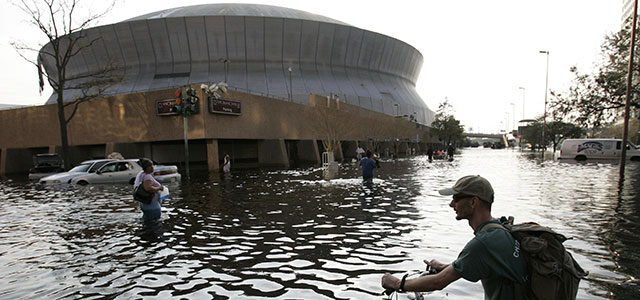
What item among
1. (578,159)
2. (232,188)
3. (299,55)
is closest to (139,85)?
(299,55)

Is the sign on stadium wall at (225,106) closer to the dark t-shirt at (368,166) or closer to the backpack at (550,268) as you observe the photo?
the dark t-shirt at (368,166)

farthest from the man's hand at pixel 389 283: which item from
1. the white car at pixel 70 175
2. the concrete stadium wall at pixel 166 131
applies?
the concrete stadium wall at pixel 166 131

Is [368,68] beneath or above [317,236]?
above

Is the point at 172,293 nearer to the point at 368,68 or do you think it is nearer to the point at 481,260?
the point at 481,260

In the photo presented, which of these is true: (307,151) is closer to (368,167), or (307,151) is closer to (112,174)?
(112,174)

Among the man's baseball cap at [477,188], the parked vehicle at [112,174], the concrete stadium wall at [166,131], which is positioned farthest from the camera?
the concrete stadium wall at [166,131]

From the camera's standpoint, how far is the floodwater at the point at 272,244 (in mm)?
4590

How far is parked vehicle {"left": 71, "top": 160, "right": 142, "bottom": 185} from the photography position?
17.5 metres

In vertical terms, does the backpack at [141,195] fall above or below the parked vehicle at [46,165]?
above

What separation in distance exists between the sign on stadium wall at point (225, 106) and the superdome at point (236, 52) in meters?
28.7

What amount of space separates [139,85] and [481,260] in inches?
2514

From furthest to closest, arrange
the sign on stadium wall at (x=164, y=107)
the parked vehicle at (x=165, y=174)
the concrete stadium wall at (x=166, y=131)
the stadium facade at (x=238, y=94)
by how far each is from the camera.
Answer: the stadium facade at (x=238, y=94), the concrete stadium wall at (x=166, y=131), the sign on stadium wall at (x=164, y=107), the parked vehicle at (x=165, y=174)

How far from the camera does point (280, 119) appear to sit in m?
33.5

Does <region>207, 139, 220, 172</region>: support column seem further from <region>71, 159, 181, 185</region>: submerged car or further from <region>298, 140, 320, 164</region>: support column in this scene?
<region>298, 140, 320, 164</region>: support column
